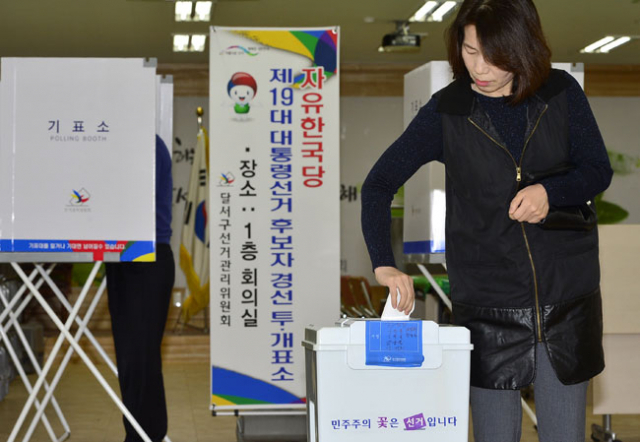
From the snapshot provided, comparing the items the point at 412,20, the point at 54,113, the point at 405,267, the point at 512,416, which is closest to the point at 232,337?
the point at 54,113

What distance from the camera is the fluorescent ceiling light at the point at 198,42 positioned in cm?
796

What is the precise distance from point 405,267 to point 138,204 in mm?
3719

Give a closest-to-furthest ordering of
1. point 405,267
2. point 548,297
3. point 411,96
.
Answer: point 548,297 < point 411,96 < point 405,267

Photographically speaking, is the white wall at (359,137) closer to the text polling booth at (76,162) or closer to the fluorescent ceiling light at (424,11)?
the fluorescent ceiling light at (424,11)

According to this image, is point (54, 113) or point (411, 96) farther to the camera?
point (411, 96)

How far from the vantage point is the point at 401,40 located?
24.3ft

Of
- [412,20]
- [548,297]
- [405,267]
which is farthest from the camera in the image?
[412,20]

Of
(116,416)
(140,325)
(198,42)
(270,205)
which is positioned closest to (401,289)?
(140,325)

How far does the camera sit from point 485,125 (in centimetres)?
167

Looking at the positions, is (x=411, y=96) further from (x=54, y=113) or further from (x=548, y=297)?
(x=548, y=297)

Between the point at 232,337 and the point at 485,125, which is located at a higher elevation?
the point at 485,125

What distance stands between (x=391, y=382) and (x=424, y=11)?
18.5 feet

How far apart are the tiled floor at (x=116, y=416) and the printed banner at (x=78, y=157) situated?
1.65m

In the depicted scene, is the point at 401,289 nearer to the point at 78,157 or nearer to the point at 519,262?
the point at 519,262
